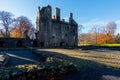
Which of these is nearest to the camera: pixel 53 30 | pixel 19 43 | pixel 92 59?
pixel 92 59

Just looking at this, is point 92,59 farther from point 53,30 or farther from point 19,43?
point 53,30

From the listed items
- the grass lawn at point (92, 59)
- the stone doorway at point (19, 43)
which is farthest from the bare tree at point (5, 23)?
the grass lawn at point (92, 59)

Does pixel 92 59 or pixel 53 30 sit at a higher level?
pixel 53 30

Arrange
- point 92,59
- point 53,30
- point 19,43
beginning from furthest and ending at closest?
point 53,30, point 19,43, point 92,59

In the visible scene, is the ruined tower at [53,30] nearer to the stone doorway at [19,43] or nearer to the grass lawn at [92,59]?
the stone doorway at [19,43]

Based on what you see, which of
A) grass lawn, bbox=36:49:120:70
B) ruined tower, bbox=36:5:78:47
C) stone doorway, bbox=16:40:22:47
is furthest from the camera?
ruined tower, bbox=36:5:78:47

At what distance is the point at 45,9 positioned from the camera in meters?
48.8

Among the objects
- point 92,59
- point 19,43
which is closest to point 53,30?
point 19,43

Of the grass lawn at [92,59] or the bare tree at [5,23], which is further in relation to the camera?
the bare tree at [5,23]

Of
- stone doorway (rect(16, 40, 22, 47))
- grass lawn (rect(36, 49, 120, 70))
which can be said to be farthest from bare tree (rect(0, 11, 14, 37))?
grass lawn (rect(36, 49, 120, 70))

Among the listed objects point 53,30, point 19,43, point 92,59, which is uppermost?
point 53,30

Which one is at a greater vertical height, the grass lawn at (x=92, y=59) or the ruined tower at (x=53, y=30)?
the ruined tower at (x=53, y=30)

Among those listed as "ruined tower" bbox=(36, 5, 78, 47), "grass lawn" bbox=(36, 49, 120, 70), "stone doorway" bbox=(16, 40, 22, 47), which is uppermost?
"ruined tower" bbox=(36, 5, 78, 47)

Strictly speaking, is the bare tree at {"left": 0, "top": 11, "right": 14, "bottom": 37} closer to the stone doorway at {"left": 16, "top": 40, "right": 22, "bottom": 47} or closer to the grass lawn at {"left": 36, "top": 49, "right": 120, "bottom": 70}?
the stone doorway at {"left": 16, "top": 40, "right": 22, "bottom": 47}
